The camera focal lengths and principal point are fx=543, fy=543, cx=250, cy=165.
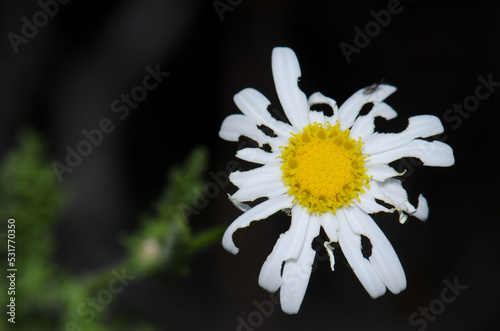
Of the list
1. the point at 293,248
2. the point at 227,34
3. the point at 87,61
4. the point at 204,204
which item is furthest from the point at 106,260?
the point at 293,248

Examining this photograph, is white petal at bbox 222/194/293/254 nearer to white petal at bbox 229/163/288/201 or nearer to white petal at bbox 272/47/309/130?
white petal at bbox 229/163/288/201

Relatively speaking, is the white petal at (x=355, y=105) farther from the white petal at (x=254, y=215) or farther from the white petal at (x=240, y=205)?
the white petal at (x=240, y=205)

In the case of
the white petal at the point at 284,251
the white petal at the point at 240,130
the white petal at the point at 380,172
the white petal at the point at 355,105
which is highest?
the white petal at the point at 240,130

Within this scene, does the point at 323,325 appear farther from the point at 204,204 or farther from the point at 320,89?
the point at 320,89

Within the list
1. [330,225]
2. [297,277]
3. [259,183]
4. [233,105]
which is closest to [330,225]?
[330,225]

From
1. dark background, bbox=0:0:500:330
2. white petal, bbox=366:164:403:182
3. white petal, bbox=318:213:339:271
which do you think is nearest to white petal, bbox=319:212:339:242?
white petal, bbox=318:213:339:271

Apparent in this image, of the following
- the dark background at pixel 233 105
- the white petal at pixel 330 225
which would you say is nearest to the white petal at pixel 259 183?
the white petal at pixel 330 225
